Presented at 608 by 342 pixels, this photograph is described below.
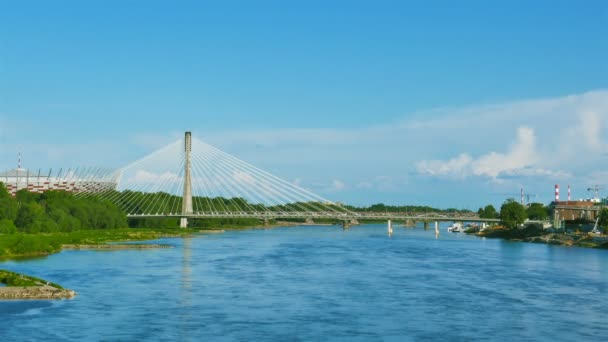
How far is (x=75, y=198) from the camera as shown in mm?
77750

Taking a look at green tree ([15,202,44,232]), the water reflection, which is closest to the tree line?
green tree ([15,202,44,232])

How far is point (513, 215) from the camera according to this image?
86.4 meters

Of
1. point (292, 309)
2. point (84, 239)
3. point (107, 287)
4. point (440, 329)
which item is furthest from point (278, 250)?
point (440, 329)

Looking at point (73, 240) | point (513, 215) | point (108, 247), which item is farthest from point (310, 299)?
point (513, 215)

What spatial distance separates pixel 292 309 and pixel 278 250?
2771cm

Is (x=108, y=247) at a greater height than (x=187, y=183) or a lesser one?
lesser

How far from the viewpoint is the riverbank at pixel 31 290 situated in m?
27.0

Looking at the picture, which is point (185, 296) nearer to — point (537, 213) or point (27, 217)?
point (27, 217)

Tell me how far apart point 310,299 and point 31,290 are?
1074 centimetres

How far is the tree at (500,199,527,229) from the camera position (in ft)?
282

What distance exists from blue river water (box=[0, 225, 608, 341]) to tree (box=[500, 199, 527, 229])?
128 feet

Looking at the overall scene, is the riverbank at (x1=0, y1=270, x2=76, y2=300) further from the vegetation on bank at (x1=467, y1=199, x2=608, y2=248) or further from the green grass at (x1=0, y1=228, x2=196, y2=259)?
the vegetation on bank at (x1=467, y1=199, x2=608, y2=248)

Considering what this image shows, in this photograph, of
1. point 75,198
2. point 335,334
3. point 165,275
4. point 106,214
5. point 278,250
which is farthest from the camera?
point 75,198

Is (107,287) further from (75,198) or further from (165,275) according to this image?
(75,198)
